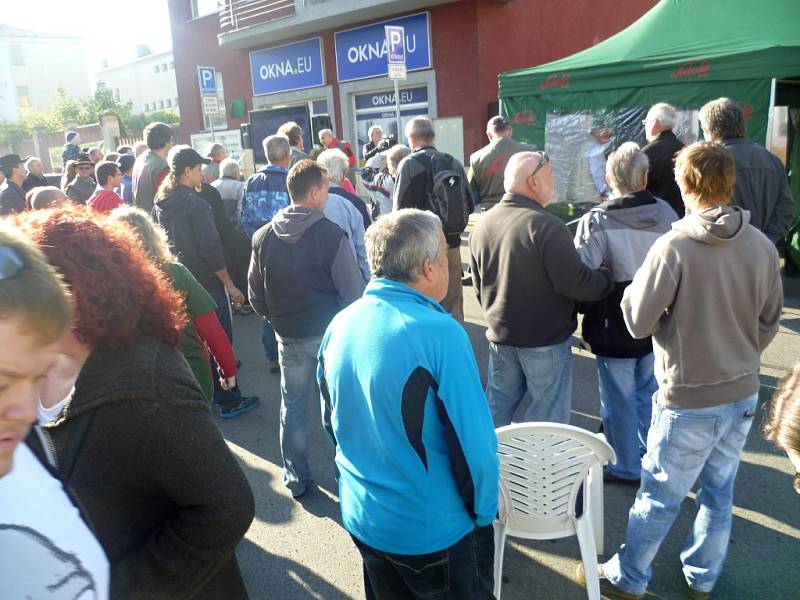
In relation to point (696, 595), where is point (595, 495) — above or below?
above

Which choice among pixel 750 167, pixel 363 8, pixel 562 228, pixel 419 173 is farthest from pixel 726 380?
pixel 363 8

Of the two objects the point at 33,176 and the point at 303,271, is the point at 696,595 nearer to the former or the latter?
the point at 303,271

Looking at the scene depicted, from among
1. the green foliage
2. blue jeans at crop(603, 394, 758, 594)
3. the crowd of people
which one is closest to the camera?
the crowd of people

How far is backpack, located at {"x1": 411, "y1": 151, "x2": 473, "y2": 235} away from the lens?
5.20m

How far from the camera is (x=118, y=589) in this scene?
127 centimetres

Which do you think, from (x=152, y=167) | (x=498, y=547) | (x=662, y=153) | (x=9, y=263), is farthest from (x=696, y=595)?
(x=152, y=167)

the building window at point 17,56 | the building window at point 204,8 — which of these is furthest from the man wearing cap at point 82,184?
the building window at point 17,56

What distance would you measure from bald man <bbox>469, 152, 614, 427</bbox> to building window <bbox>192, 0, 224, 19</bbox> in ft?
60.3

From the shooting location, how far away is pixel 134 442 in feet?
4.21

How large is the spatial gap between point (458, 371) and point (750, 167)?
365cm

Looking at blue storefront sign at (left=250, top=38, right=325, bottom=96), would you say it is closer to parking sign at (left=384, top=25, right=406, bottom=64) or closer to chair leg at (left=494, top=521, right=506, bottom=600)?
parking sign at (left=384, top=25, right=406, bottom=64)

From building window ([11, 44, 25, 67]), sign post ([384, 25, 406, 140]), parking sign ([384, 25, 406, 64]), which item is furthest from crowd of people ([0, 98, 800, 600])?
building window ([11, 44, 25, 67])

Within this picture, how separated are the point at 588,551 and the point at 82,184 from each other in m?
7.13

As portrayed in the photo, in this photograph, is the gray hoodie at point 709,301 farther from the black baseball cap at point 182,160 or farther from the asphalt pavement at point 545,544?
the black baseball cap at point 182,160
